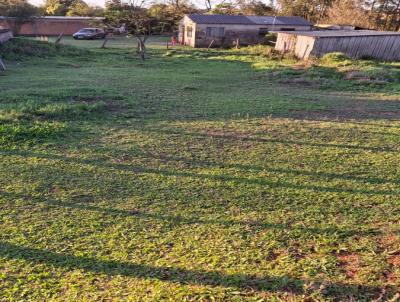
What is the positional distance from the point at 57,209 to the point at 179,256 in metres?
1.47

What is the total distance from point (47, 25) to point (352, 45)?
96.3 feet


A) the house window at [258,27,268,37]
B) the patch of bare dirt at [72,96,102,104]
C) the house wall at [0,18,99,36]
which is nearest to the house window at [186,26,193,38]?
the house window at [258,27,268,37]

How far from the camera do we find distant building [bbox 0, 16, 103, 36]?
3491cm

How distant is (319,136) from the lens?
6613mm

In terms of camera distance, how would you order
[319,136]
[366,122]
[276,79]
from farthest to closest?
[276,79] < [366,122] < [319,136]

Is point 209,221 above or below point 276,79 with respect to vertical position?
above

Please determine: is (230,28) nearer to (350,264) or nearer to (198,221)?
(198,221)

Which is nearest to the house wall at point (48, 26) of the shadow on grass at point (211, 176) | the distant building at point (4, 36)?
the distant building at point (4, 36)

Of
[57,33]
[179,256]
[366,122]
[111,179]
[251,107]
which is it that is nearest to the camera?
[179,256]

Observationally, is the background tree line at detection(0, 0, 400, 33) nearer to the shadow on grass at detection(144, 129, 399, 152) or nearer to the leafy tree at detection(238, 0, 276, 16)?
the leafy tree at detection(238, 0, 276, 16)

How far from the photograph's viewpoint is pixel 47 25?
37.8m

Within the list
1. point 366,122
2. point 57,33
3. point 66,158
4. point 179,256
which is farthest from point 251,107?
point 57,33

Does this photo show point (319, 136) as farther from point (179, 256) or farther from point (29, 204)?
point (29, 204)

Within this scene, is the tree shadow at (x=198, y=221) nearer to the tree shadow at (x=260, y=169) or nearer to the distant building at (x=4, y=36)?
the tree shadow at (x=260, y=169)
